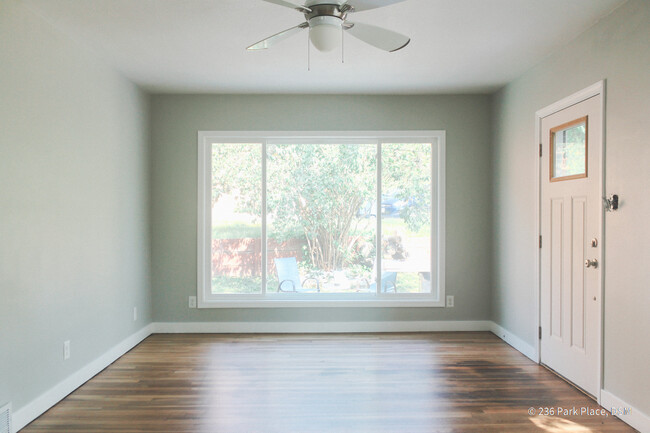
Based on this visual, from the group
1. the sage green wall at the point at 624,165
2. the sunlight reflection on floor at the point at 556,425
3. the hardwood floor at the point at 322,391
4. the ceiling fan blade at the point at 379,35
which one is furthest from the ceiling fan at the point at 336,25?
the sunlight reflection on floor at the point at 556,425

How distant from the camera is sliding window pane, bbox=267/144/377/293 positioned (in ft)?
15.8

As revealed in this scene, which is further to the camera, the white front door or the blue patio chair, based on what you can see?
the blue patio chair

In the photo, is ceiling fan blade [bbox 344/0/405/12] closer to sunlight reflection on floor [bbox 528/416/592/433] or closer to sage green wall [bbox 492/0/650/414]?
sage green wall [bbox 492/0/650/414]

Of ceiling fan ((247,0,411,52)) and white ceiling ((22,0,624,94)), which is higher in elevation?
white ceiling ((22,0,624,94))

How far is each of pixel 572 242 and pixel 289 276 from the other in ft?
9.05

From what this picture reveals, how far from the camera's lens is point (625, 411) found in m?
2.66

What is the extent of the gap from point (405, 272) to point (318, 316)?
1.07 metres

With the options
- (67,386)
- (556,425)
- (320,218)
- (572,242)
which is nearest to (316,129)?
(320,218)

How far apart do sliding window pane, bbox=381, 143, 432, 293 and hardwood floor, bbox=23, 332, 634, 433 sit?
0.75 meters

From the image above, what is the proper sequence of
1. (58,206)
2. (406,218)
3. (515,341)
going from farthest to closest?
(406,218)
(515,341)
(58,206)

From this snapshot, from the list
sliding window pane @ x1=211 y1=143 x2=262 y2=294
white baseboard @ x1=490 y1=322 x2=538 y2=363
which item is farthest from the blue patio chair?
sliding window pane @ x1=211 y1=143 x2=262 y2=294

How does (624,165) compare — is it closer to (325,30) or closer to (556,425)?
(556,425)

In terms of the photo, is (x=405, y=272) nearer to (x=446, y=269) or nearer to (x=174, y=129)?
(x=446, y=269)

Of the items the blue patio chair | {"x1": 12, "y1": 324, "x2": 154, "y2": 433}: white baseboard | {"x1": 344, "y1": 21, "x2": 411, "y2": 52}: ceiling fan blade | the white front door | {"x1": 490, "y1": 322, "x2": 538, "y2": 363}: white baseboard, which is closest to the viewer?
{"x1": 344, "y1": 21, "x2": 411, "y2": 52}: ceiling fan blade
